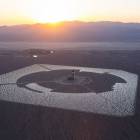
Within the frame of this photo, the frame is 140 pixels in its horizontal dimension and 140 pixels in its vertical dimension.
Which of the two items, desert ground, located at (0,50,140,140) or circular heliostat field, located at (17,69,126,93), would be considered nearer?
desert ground, located at (0,50,140,140)

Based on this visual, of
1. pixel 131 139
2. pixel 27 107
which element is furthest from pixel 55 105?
pixel 131 139

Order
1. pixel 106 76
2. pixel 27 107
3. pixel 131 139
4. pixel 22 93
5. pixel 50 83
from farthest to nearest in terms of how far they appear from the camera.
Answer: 1. pixel 106 76
2. pixel 50 83
3. pixel 22 93
4. pixel 27 107
5. pixel 131 139

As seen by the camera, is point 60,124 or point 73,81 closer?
point 60,124

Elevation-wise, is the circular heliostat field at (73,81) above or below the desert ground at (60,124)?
above

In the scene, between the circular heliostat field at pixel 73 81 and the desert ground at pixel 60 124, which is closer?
the desert ground at pixel 60 124

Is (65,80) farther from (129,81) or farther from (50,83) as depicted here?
(129,81)

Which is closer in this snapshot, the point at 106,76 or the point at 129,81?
the point at 129,81

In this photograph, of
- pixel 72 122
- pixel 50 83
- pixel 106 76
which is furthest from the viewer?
pixel 106 76

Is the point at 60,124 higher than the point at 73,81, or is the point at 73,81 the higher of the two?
the point at 73,81
